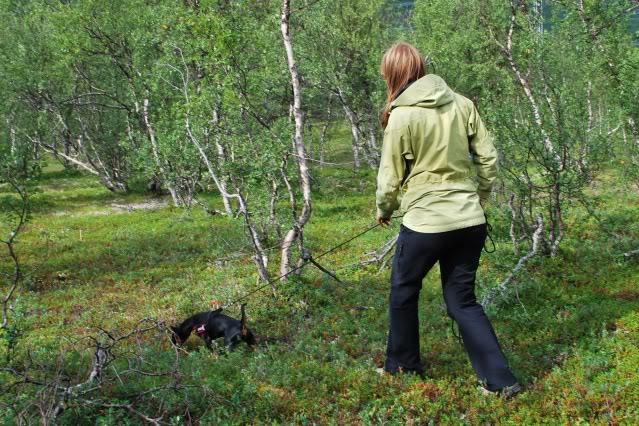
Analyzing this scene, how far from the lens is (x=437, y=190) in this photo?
5.18 metres

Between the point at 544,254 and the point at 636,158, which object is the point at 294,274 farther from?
the point at 636,158

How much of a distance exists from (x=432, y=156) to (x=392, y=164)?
368 mm

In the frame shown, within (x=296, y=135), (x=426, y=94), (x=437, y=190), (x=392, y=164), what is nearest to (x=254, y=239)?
(x=296, y=135)

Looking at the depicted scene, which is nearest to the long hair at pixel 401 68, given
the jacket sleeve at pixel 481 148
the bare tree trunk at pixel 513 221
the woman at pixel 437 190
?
the woman at pixel 437 190

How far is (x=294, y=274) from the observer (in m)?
10.2

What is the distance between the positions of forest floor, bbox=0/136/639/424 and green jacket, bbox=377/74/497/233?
1.71 m

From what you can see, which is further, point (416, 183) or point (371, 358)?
point (371, 358)

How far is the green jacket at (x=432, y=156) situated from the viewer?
5.13 meters

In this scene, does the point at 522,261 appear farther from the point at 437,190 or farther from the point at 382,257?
the point at 437,190

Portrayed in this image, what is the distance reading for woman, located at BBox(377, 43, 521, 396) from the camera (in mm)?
5141

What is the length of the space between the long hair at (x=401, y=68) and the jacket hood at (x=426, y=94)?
0.39 feet

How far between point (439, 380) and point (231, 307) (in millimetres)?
4844

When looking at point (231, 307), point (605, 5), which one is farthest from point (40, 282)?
point (605, 5)

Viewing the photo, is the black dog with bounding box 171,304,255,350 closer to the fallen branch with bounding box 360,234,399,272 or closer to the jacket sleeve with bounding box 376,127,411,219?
the jacket sleeve with bounding box 376,127,411,219
